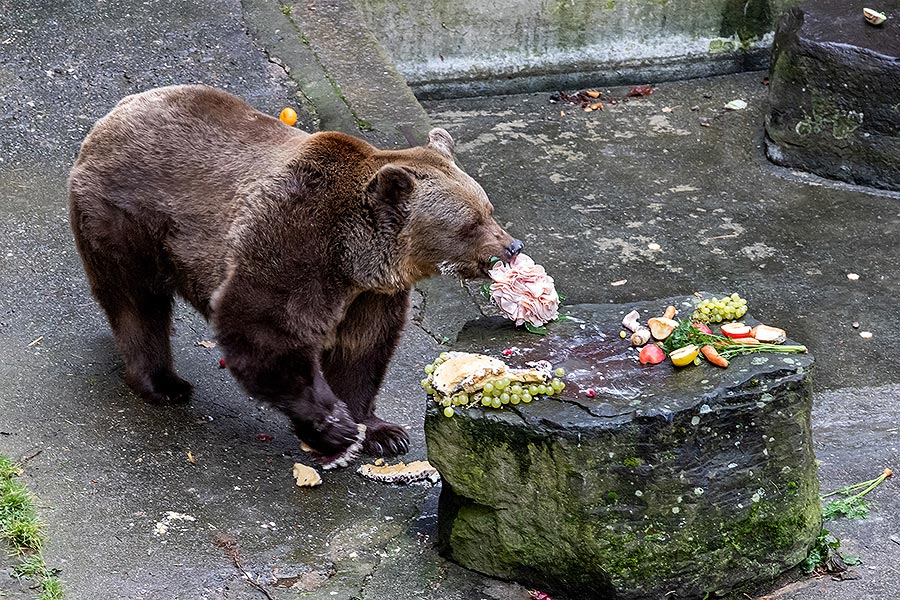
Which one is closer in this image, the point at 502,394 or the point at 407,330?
the point at 502,394

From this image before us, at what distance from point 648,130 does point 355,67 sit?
2.36 meters

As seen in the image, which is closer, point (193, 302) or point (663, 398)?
point (663, 398)

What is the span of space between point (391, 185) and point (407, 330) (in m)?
1.71

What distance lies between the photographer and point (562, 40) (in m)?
9.71

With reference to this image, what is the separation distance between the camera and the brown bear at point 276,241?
4.81m

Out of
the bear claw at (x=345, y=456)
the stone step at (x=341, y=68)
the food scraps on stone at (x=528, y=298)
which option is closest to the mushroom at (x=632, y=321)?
the food scraps on stone at (x=528, y=298)

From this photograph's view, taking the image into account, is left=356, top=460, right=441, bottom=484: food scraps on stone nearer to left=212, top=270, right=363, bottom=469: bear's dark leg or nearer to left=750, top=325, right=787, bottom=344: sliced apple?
left=212, top=270, right=363, bottom=469: bear's dark leg

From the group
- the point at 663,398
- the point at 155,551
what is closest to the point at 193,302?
the point at 155,551

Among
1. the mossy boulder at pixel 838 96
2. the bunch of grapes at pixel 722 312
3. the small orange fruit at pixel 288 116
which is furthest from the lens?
the mossy boulder at pixel 838 96

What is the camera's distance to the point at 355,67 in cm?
807

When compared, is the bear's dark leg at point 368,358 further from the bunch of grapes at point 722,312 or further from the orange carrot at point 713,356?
the orange carrot at point 713,356

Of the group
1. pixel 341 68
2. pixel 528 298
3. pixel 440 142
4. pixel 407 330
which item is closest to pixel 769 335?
pixel 528 298

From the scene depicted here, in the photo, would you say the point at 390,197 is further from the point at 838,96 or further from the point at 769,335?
the point at 838,96

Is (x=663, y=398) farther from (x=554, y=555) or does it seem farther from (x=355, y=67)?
(x=355, y=67)
